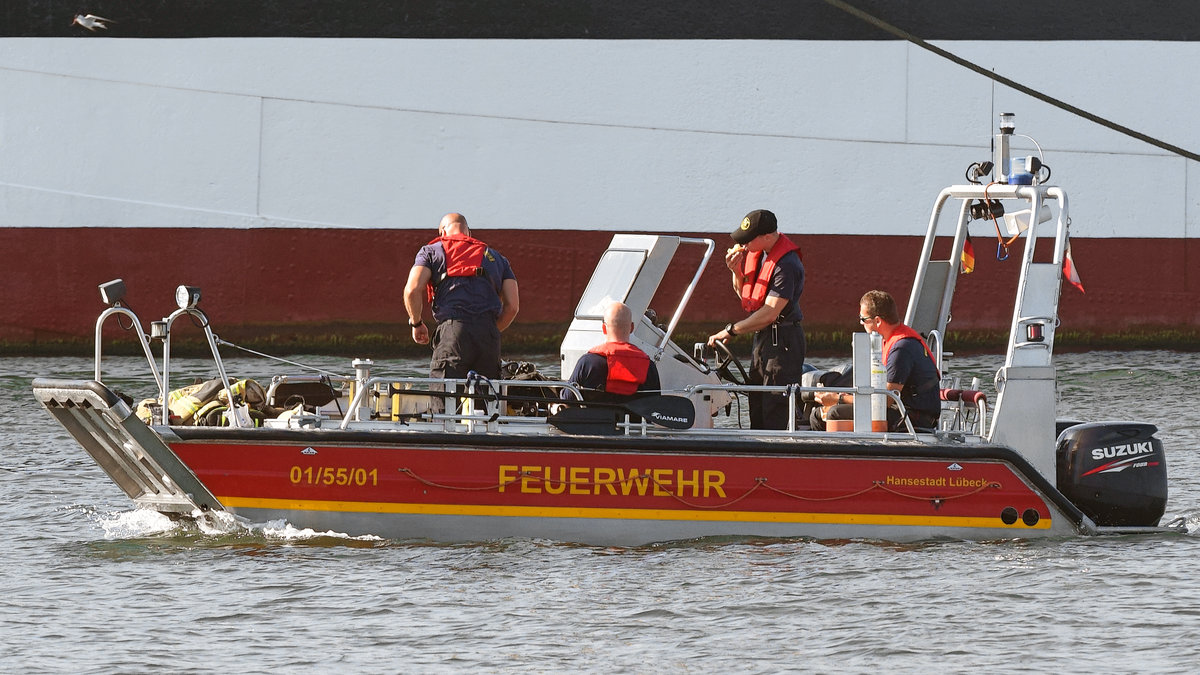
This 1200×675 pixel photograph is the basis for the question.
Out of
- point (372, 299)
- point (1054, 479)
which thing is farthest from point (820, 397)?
point (372, 299)

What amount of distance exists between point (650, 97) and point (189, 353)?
6.03 metres

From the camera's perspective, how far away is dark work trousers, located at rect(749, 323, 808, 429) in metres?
8.95

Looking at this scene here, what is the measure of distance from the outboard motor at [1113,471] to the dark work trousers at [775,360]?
5.02 feet

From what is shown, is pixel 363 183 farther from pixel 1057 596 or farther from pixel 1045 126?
pixel 1057 596

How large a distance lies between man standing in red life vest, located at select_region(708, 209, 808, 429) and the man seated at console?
1.49ft

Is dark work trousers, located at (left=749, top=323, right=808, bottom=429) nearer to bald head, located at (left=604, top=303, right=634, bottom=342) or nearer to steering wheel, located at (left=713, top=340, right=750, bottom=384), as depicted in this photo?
steering wheel, located at (left=713, top=340, right=750, bottom=384)

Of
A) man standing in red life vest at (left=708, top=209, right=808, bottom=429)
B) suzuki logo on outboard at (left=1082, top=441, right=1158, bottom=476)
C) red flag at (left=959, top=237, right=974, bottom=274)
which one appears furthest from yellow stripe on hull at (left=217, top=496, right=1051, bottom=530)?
red flag at (left=959, top=237, right=974, bottom=274)

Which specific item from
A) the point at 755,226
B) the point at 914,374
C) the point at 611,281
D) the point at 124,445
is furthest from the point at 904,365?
the point at 124,445

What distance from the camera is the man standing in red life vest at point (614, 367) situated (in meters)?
8.39

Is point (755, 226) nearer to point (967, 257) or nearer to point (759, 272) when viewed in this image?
point (759, 272)

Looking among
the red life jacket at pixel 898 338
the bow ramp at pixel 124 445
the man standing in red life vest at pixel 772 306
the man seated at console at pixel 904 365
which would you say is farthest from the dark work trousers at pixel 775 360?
the bow ramp at pixel 124 445

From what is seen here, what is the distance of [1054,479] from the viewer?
8.62 m

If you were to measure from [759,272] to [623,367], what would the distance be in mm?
1148

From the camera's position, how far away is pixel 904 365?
8.50 m
